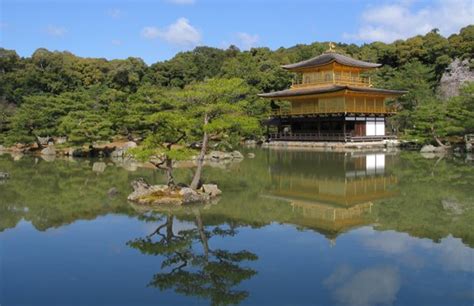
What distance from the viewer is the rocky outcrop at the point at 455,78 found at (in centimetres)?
4550

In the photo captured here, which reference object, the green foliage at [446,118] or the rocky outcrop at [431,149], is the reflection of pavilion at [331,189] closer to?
the rocky outcrop at [431,149]

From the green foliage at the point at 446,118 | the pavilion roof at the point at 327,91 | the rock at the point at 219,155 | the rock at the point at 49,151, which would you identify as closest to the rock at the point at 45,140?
the rock at the point at 49,151

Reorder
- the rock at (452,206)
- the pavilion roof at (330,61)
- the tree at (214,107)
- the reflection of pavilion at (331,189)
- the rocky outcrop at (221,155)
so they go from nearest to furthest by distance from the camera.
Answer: the reflection of pavilion at (331,189)
the rock at (452,206)
the tree at (214,107)
the rocky outcrop at (221,155)
the pavilion roof at (330,61)

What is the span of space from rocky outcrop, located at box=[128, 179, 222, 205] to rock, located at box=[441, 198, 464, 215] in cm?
617

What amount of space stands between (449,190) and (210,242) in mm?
9185

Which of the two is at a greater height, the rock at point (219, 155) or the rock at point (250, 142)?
the rock at point (250, 142)

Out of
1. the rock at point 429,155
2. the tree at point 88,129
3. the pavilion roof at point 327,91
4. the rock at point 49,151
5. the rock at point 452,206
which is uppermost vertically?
the pavilion roof at point 327,91

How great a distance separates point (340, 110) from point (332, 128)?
6.84ft

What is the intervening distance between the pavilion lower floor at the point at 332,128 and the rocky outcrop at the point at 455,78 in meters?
9.37

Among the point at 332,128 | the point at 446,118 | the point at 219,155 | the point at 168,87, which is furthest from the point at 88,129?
the point at 168,87

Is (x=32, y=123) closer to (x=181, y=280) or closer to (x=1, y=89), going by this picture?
(x=1, y=89)

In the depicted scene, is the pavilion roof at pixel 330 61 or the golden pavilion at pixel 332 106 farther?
the pavilion roof at pixel 330 61

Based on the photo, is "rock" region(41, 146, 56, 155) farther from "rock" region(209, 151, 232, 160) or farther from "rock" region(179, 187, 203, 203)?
"rock" region(179, 187, 203, 203)

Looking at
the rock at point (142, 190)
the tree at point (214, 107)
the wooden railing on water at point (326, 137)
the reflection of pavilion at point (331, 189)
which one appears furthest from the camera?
the wooden railing on water at point (326, 137)
